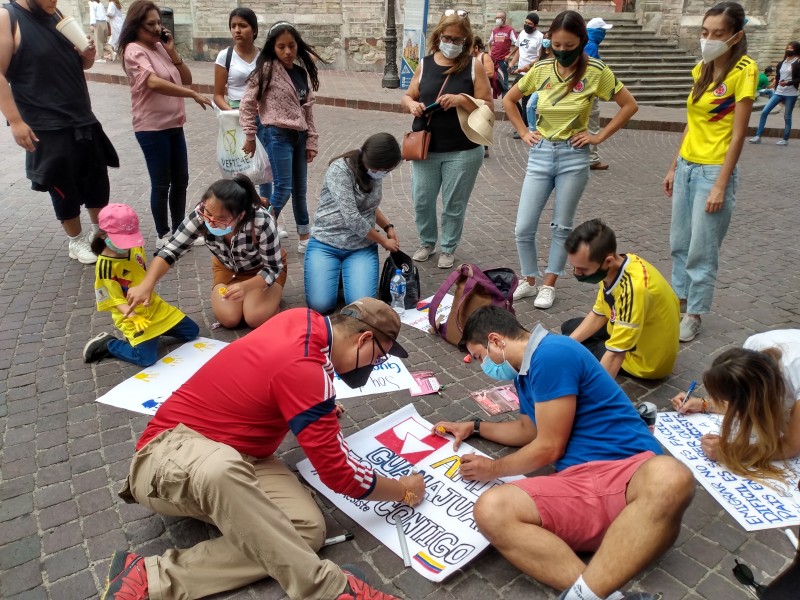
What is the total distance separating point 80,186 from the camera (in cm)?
498

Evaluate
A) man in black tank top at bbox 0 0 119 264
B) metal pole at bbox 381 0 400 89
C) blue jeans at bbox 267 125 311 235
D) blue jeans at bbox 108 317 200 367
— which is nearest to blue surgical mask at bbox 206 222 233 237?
blue jeans at bbox 108 317 200 367

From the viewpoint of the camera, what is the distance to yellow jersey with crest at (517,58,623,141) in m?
4.16

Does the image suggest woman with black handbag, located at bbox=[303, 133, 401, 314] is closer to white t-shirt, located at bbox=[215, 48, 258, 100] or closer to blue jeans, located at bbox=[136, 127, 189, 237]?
blue jeans, located at bbox=[136, 127, 189, 237]

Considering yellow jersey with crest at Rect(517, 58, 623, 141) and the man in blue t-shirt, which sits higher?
yellow jersey with crest at Rect(517, 58, 623, 141)

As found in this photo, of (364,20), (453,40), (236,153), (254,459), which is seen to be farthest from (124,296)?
(364,20)

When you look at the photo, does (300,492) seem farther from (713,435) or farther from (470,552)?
(713,435)

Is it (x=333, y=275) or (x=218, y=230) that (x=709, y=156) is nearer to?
(x=333, y=275)

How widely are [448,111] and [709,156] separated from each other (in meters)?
1.87

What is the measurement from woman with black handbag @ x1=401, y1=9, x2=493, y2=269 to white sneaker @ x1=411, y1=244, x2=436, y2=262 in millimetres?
245

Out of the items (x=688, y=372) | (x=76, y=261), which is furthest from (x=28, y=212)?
(x=688, y=372)

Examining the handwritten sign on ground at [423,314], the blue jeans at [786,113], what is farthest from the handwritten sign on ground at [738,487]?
the blue jeans at [786,113]

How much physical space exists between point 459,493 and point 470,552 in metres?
0.33

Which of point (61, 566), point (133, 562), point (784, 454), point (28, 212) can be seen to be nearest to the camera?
point (133, 562)

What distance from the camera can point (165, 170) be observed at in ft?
16.4
